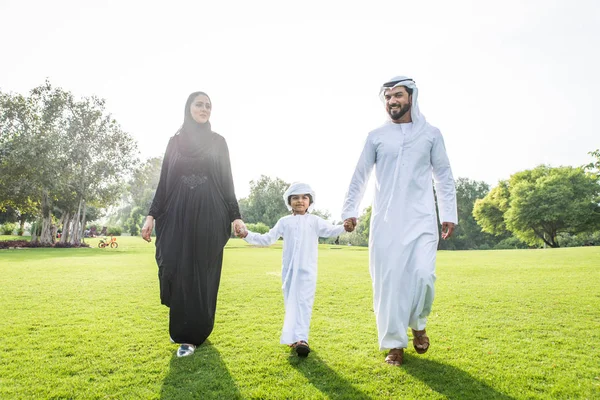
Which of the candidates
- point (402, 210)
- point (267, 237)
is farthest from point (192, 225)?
point (402, 210)

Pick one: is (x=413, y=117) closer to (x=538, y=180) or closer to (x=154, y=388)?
(x=154, y=388)

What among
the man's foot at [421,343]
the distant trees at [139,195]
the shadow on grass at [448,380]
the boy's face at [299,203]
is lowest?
the shadow on grass at [448,380]

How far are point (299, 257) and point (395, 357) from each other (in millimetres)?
1329

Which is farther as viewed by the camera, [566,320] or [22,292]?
Answer: [22,292]

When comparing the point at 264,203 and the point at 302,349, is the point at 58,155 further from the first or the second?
the point at 264,203

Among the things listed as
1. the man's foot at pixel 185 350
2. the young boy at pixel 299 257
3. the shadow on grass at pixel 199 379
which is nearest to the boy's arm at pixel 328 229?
the young boy at pixel 299 257

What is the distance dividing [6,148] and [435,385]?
1241 inches

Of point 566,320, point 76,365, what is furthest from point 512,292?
point 76,365

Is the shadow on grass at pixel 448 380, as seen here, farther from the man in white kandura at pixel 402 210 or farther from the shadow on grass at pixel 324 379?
the shadow on grass at pixel 324 379

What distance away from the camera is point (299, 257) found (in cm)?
429

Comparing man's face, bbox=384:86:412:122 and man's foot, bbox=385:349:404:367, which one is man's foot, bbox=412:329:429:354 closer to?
man's foot, bbox=385:349:404:367

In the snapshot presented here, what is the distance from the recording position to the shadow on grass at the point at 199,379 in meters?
3.06

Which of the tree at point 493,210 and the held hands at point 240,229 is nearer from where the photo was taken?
the held hands at point 240,229

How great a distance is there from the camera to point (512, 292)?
27.8 ft
